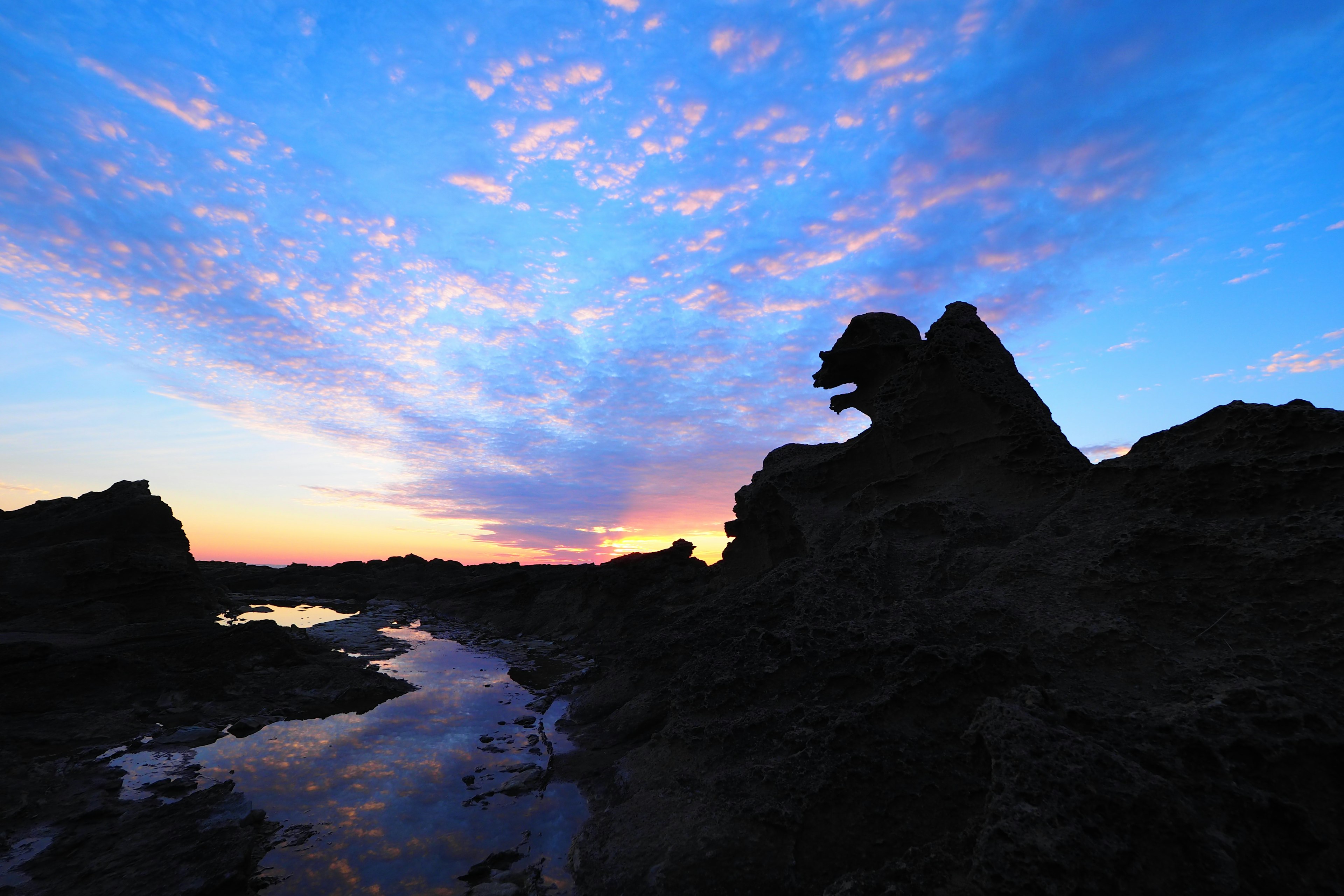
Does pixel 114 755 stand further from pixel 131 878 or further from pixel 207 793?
pixel 131 878

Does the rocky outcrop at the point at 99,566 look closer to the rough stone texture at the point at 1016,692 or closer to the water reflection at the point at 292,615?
the water reflection at the point at 292,615

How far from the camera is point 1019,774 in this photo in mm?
4684

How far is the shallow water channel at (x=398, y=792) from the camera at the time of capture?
6754 millimetres

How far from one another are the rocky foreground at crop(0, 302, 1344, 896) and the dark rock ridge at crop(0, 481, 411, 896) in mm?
333

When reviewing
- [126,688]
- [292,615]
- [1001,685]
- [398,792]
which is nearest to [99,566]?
[126,688]

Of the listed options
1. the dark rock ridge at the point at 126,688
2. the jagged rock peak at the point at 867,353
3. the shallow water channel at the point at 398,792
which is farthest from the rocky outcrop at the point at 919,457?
the dark rock ridge at the point at 126,688

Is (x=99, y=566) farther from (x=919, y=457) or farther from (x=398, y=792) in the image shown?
(x=919, y=457)

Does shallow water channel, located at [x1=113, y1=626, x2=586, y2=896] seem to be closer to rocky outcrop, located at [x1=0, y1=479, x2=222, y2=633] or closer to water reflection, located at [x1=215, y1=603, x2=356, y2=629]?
rocky outcrop, located at [x1=0, y1=479, x2=222, y2=633]

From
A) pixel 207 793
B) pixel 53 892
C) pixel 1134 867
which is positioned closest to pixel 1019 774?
pixel 1134 867

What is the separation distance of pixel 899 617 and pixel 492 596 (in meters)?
31.4

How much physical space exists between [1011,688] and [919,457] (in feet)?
25.8

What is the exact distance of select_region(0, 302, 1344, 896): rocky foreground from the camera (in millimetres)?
4512

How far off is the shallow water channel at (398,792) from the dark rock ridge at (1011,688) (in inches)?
33.8

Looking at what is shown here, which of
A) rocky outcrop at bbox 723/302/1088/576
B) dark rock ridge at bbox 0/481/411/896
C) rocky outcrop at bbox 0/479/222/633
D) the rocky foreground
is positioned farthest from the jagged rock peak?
rocky outcrop at bbox 0/479/222/633
